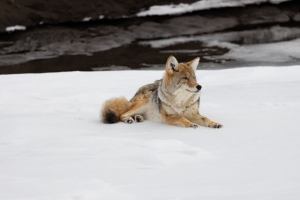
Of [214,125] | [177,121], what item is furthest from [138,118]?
[214,125]

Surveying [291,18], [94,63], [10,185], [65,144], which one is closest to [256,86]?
[65,144]

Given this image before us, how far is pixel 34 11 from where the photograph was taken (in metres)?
17.7

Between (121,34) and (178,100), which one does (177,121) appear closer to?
(178,100)

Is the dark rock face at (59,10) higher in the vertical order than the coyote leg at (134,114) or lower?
higher

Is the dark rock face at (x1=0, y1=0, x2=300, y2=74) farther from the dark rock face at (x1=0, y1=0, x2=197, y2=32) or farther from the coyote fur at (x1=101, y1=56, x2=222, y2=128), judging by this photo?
the coyote fur at (x1=101, y1=56, x2=222, y2=128)

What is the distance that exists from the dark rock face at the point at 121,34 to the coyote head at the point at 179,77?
7947 millimetres

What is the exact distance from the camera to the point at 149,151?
17.5ft

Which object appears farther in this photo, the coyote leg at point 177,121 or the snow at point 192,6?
the snow at point 192,6

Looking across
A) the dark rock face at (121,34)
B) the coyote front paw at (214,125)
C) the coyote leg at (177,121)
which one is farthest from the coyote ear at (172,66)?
the dark rock face at (121,34)

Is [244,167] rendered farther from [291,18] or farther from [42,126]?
[291,18]

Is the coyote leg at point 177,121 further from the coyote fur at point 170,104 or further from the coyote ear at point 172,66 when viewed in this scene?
the coyote ear at point 172,66

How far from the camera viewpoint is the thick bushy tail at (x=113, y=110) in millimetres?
6828

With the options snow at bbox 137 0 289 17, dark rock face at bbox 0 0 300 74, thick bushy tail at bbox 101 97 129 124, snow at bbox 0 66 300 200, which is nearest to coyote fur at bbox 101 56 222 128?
thick bushy tail at bbox 101 97 129 124

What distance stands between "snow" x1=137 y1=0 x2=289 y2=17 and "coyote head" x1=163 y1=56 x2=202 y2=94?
12176mm
